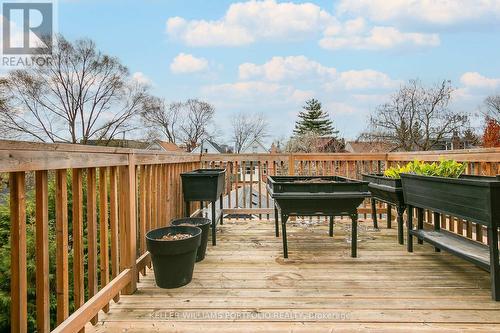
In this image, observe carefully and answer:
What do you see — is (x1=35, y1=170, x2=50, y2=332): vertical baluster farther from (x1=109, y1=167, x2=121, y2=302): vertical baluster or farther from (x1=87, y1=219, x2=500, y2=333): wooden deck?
(x1=109, y1=167, x2=121, y2=302): vertical baluster

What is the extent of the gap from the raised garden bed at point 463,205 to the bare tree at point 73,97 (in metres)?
15.9

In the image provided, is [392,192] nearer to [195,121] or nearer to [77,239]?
[77,239]

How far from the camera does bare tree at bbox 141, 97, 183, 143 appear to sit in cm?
2002

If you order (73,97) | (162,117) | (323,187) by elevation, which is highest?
(162,117)

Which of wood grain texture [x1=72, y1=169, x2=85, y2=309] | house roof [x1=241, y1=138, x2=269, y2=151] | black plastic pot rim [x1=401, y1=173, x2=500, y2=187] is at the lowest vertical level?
wood grain texture [x1=72, y1=169, x2=85, y2=309]

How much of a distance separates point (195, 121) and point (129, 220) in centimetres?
2570

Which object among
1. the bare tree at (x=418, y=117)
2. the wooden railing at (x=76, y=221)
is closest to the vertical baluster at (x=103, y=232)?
the wooden railing at (x=76, y=221)

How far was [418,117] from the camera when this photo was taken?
15969 mm

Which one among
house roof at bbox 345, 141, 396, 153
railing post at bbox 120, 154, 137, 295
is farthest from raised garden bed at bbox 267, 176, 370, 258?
house roof at bbox 345, 141, 396, 153

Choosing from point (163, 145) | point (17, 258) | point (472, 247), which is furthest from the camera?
point (163, 145)

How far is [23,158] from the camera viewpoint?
108cm

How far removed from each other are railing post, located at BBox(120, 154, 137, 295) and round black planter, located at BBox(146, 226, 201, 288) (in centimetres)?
13

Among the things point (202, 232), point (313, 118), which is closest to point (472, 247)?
point (202, 232)

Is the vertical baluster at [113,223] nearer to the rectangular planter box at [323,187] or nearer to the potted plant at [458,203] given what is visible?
the rectangular planter box at [323,187]
